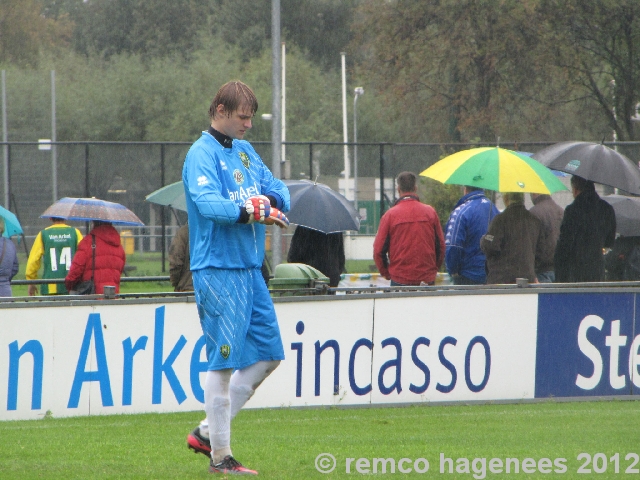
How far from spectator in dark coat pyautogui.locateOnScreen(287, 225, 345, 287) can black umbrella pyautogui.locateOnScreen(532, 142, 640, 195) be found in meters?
2.45

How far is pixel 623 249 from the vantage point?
12422mm

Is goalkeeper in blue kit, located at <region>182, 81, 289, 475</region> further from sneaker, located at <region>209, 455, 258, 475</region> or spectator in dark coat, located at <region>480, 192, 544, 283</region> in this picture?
spectator in dark coat, located at <region>480, 192, 544, 283</region>

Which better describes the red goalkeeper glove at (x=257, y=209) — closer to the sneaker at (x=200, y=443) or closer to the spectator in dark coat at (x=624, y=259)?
the sneaker at (x=200, y=443)

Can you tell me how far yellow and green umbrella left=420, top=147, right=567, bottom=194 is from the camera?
9.33 metres

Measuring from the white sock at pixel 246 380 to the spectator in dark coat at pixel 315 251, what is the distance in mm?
5305

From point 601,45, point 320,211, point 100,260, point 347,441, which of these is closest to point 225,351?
point 347,441

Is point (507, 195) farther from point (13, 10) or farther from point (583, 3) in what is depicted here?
point (13, 10)

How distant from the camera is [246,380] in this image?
5.08m

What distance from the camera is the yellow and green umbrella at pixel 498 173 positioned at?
933 centimetres

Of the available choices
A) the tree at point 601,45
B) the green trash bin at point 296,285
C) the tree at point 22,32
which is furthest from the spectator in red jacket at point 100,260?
the tree at point 22,32

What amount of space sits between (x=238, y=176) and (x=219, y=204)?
0.37 meters

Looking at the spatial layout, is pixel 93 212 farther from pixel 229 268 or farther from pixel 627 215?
pixel 627 215

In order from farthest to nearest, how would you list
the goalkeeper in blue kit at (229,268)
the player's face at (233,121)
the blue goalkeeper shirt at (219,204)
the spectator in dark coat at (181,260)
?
1. the spectator in dark coat at (181,260)
2. the player's face at (233,121)
3. the goalkeeper in blue kit at (229,268)
4. the blue goalkeeper shirt at (219,204)

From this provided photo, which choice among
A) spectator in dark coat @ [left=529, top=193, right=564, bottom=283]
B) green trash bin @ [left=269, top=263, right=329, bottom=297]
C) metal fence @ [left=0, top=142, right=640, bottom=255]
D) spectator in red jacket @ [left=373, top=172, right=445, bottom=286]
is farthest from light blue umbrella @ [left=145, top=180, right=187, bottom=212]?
metal fence @ [left=0, top=142, right=640, bottom=255]
